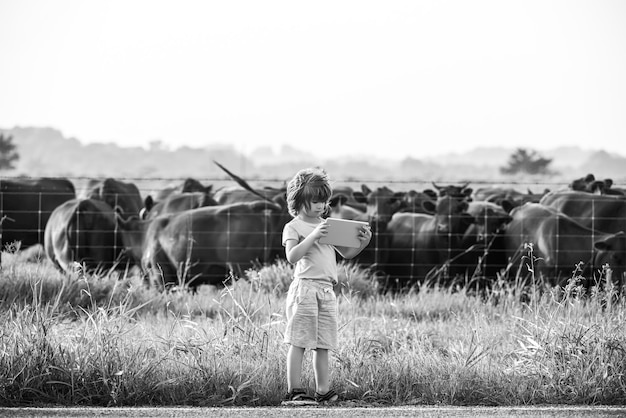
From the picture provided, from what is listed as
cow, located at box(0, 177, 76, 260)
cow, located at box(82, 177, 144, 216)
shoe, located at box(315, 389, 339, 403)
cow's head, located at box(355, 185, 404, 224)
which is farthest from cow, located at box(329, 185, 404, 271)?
shoe, located at box(315, 389, 339, 403)

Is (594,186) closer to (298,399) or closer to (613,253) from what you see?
(613,253)

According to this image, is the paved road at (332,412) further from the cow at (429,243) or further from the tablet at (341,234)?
the cow at (429,243)

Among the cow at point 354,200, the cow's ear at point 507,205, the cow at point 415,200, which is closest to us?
the cow at point 354,200

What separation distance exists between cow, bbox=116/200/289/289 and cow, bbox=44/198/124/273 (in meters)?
0.79

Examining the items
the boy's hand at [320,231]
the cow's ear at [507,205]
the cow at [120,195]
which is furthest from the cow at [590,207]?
the boy's hand at [320,231]

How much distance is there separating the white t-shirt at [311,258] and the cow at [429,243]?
7.61m

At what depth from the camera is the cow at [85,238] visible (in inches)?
586

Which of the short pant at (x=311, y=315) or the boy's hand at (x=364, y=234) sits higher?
the boy's hand at (x=364, y=234)

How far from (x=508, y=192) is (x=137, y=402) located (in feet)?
52.1

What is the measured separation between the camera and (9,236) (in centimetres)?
1827

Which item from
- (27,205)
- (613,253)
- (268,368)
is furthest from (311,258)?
(27,205)

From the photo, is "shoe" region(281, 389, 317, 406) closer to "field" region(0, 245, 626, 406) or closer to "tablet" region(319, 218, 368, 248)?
"field" region(0, 245, 626, 406)

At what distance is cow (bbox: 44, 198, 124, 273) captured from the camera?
14.9m

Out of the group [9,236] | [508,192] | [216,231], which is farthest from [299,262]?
[508,192]
